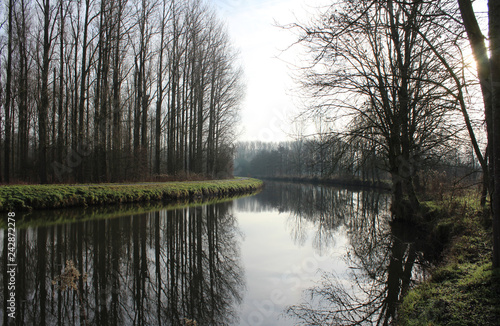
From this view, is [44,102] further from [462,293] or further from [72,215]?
[462,293]

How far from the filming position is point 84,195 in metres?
12.6

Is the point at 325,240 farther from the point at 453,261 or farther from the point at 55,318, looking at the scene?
the point at 55,318

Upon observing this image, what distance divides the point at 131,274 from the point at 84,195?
351 inches

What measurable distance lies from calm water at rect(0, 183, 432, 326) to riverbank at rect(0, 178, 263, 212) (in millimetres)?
2211

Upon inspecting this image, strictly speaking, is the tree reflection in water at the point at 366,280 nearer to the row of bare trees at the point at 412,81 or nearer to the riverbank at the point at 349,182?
the row of bare trees at the point at 412,81

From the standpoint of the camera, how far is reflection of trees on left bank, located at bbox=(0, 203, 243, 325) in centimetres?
384

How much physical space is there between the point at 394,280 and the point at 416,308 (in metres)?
1.95

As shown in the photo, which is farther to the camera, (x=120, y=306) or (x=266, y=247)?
(x=266, y=247)

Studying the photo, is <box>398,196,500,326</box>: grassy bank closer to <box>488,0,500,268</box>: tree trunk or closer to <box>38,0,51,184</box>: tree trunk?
<box>488,0,500,268</box>: tree trunk

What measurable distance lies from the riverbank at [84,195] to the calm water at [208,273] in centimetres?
221

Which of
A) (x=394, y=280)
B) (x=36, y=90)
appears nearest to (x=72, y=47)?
(x=36, y=90)

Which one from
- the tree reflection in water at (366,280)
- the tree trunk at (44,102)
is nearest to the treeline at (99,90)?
the tree trunk at (44,102)

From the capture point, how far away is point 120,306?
4008 millimetres

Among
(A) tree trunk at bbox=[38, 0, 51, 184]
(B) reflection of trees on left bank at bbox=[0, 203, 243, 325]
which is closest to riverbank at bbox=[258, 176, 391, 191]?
(B) reflection of trees on left bank at bbox=[0, 203, 243, 325]
